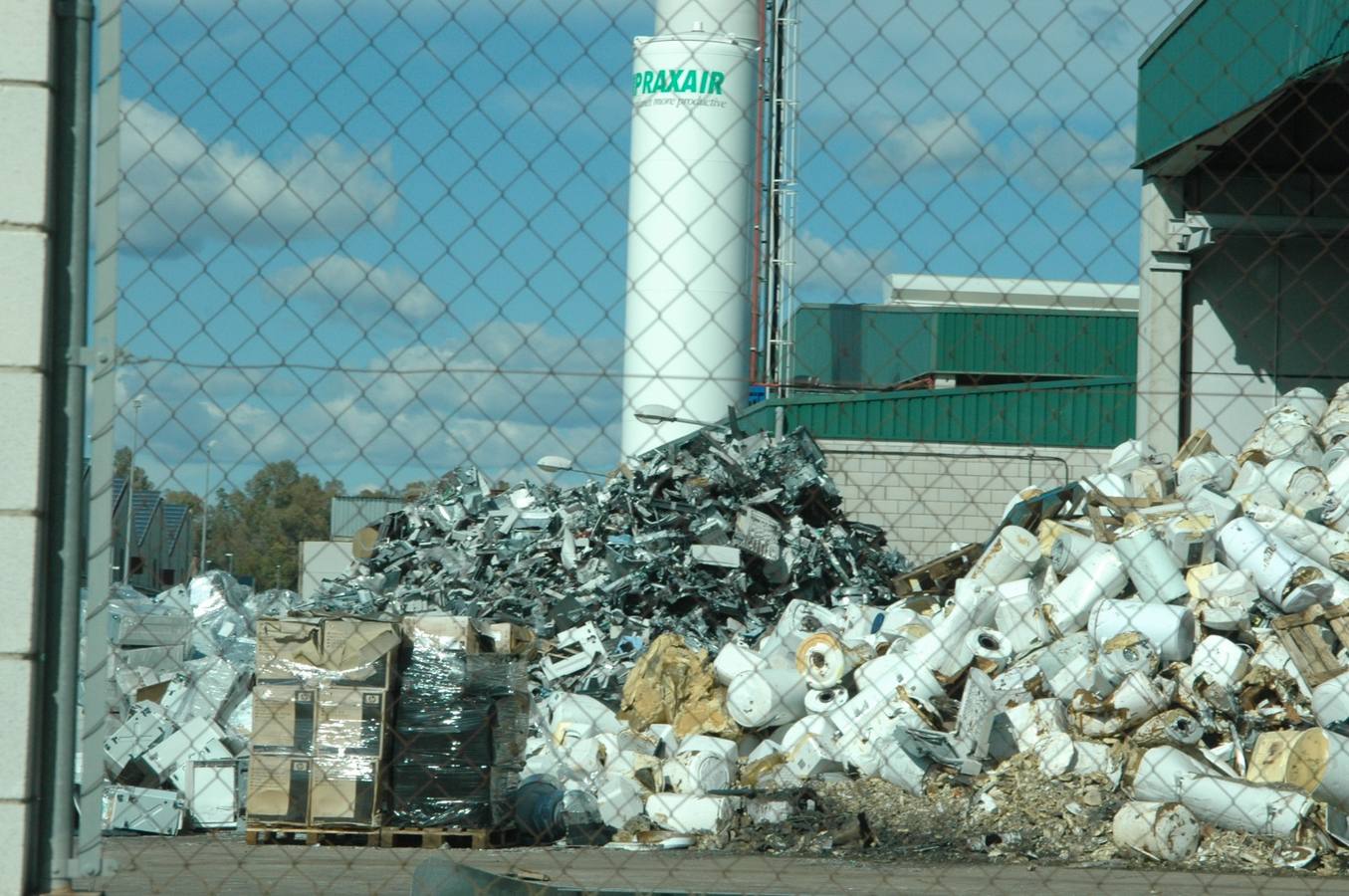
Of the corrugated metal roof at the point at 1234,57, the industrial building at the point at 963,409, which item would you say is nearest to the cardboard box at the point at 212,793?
the corrugated metal roof at the point at 1234,57

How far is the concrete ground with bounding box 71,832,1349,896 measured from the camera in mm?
6844

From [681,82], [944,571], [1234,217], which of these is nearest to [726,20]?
[681,82]

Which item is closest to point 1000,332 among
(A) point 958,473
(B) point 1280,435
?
(A) point 958,473

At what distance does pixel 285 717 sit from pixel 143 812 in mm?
1744

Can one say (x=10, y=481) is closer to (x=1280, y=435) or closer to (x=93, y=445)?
(x=93, y=445)

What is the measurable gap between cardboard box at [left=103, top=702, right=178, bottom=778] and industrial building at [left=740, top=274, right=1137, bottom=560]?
30.1 feet

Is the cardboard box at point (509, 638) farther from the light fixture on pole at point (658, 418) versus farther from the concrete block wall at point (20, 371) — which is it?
the concrete block wall at point (20, 371)

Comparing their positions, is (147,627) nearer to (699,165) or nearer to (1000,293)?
(1000,293)

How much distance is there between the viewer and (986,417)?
22.1 metres

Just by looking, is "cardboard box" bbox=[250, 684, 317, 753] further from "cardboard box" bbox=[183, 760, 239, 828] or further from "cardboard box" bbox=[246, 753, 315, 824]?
"cardboard box" bbox=[183, 760, 239, 828]

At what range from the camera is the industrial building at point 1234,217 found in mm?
12906

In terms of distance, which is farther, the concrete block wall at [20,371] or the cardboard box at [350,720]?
the cardboard box at [350,720]

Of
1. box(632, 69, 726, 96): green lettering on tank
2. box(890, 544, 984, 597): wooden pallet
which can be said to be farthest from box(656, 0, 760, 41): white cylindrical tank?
box(890, 544, 984, 597): wooden pallet

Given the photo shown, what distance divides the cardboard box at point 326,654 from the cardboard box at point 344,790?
1.56 feet
